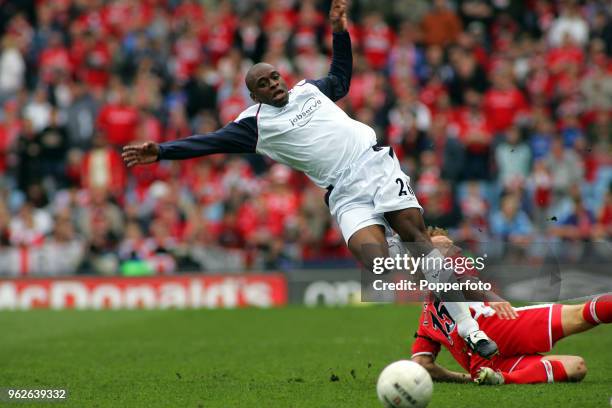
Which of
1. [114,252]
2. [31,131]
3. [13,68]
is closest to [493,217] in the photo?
[114,252]

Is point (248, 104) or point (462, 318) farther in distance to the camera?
point (248, 104)

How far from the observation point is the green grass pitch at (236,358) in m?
8.38

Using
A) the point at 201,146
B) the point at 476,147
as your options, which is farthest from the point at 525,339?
the point at 476,147

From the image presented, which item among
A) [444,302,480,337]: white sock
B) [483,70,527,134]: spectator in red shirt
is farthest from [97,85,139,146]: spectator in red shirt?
[444,302,480,337]: white sock

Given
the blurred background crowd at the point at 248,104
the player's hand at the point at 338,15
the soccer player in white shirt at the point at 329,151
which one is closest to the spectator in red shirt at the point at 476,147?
the blurred background crowd at the point at 248,104

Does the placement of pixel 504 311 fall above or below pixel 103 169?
below

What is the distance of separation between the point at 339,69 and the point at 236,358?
11.5ft

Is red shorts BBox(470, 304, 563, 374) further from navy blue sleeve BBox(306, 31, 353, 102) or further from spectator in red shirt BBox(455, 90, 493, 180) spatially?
spectator in red shirt BBox(455, 90, 493, 180)

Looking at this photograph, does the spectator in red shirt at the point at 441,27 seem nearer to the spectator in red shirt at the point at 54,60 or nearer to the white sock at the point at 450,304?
the spectator in red shirt at the point at 54,60

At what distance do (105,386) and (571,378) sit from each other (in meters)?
3.98

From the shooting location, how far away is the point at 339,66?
33.9ft

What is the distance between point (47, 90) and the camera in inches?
919

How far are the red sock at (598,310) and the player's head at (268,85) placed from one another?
3192 mm

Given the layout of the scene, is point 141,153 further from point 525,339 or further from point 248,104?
point 248,104
